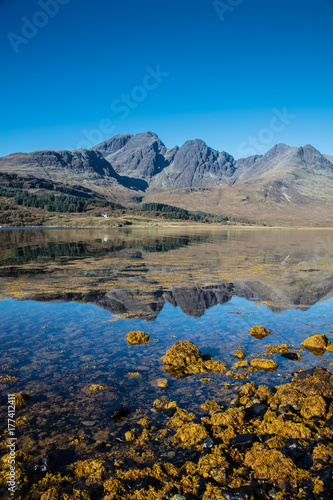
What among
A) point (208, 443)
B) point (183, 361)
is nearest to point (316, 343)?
point (183, 361)

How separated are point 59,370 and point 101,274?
20.0 metres

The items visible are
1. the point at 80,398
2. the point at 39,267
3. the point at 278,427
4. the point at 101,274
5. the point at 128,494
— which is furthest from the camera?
the point at 39,267

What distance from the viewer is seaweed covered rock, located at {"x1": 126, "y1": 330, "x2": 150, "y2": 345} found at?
1472 cm

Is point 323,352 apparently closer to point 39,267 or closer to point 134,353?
point 134,353

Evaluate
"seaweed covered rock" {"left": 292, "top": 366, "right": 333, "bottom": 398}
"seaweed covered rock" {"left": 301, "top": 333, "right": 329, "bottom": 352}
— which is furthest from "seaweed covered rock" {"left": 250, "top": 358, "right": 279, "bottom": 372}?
"seaweed covered rock" {"left": 301, "top": 333, "right": 329, "bottom": 352}

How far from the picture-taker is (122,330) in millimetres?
16359

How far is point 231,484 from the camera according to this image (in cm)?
672

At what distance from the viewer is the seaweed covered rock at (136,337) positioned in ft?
48.3

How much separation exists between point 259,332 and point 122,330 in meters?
7.58

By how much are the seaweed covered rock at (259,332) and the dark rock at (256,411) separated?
21.5ft

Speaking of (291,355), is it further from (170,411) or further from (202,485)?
(202,485)

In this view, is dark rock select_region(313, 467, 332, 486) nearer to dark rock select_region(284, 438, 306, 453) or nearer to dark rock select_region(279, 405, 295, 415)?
dark rock select_region(284, 438, 306, 453)

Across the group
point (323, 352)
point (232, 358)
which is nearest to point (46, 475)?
point (232, 358)

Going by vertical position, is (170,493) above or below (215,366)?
above
